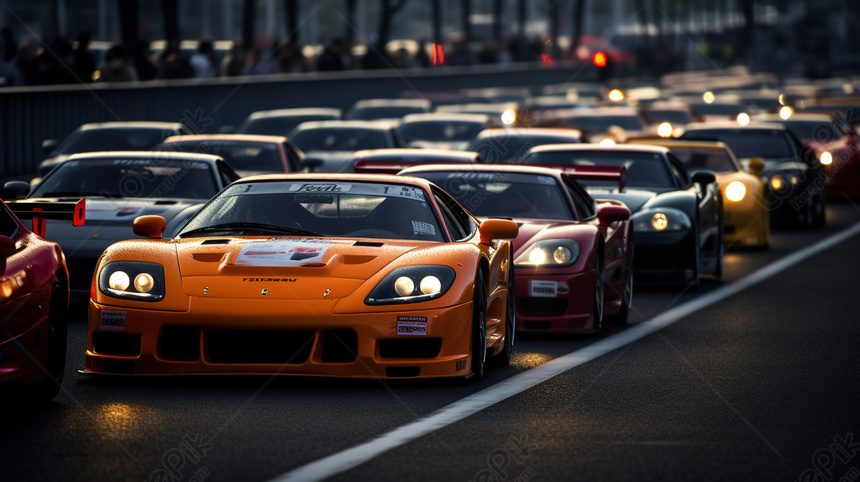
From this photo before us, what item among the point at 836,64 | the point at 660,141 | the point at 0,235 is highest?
the point at 0,235

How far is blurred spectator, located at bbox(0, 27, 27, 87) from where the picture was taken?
26.9 m

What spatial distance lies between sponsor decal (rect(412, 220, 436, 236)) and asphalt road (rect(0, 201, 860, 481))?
0.83 metres

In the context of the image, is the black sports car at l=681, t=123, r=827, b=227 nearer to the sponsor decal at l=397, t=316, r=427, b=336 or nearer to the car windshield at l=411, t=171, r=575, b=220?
the car windshield at l=411, t=171, r=575, b=220

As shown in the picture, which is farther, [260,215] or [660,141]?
[660,141]

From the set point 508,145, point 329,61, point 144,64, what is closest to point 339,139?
point 508,145

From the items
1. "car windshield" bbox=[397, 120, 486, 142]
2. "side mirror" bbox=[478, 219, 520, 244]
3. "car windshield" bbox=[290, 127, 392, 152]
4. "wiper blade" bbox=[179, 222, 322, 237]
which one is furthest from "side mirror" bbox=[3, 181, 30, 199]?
"car windshield" bbox=[397, 120, 486, 142]

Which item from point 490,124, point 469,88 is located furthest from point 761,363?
point 469,88

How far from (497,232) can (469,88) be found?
40863mm

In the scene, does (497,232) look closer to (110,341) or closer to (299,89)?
(110,341)

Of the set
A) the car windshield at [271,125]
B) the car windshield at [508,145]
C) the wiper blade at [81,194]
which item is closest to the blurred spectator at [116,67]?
the car windshield at [271,125]

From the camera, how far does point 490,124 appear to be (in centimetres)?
2644

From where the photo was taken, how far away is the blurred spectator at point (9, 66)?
26.9 meters

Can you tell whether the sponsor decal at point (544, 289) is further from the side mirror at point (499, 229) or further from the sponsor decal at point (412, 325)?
the sponsor decal at point (412, 325)

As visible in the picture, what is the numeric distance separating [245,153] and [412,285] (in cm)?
971
